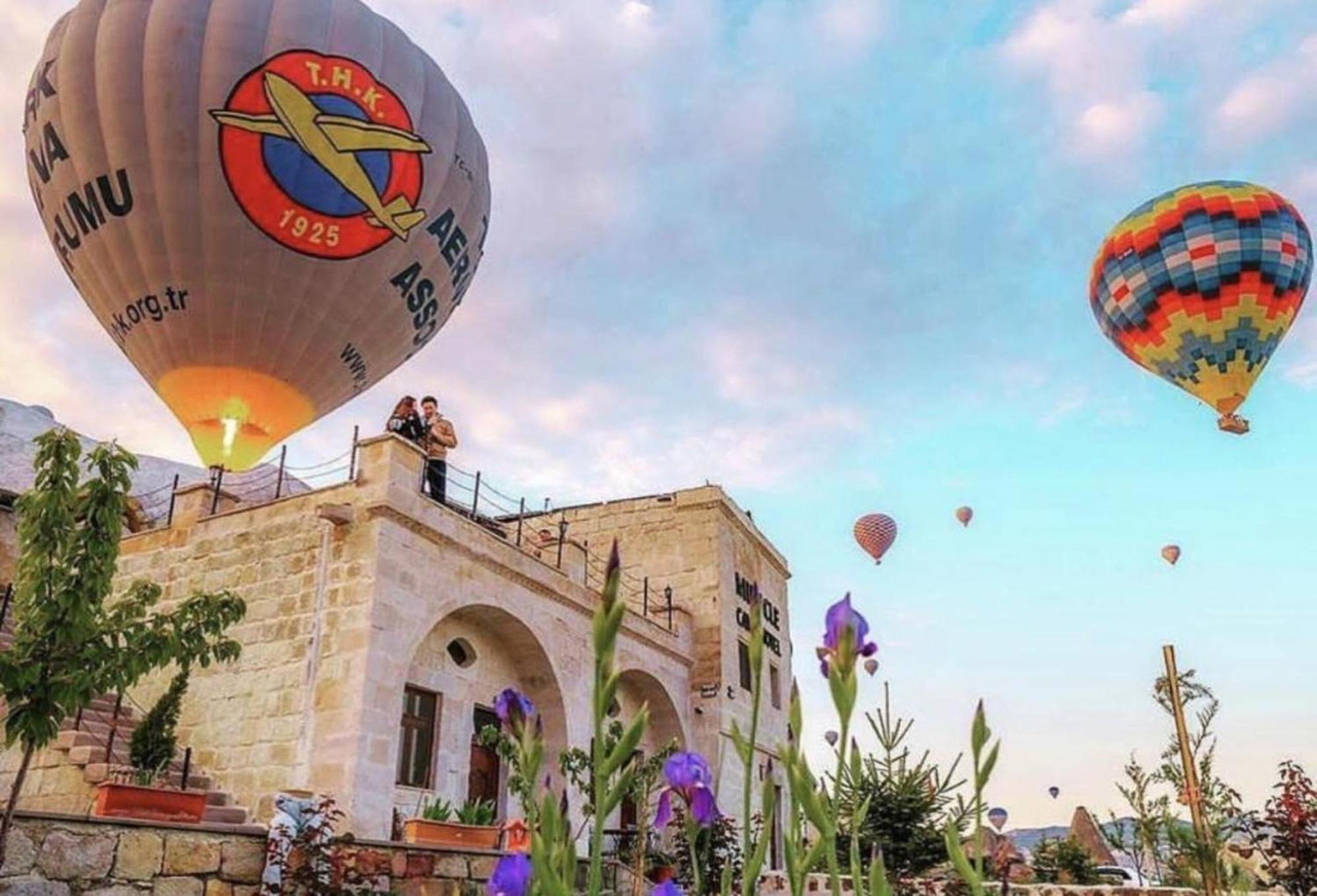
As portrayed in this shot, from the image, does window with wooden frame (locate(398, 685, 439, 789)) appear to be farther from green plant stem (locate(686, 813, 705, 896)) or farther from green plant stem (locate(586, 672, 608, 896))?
green plant stem (locate(586, 672, 608, 896))

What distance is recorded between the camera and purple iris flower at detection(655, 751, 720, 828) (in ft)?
6.07

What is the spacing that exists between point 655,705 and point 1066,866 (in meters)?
A: 8.93

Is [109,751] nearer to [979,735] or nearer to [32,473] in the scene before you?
[979,735]

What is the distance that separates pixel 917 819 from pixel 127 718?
10014 millimetres

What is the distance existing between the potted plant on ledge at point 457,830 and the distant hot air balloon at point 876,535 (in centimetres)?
1587

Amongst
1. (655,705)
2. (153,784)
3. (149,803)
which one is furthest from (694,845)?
(655,705)

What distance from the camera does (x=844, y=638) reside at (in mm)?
1509

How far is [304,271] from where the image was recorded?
12.5 metres

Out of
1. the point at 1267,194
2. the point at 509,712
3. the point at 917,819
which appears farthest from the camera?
the point at 1267,194

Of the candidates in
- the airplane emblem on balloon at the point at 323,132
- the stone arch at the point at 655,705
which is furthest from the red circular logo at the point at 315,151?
the stone arch at the point at 655,705

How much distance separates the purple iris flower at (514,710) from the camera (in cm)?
177

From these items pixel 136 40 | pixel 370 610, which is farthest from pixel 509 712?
pixel 136 40

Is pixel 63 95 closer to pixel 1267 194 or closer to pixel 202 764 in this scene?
pixel 202 764

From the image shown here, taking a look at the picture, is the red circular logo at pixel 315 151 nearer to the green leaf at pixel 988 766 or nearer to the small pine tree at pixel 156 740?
the small pine tree at pixel 156 740
